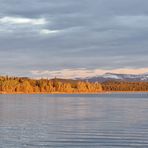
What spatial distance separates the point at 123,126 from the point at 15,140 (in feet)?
45.3

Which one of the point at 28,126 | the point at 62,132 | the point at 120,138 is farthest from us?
the point at 28,126

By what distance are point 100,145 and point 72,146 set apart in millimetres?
1868

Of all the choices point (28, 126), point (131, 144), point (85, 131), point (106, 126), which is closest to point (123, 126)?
point (106, 126)

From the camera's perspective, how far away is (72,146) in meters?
31.8

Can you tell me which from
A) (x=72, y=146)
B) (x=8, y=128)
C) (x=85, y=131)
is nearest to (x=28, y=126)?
(x=8, y=128)

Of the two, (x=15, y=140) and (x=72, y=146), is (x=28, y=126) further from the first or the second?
(x=72, y=146)

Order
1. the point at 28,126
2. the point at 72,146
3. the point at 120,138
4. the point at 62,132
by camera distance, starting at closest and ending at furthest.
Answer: the point at 72,146 < the point at 120,138 < the point at 62,132 < the point at 28,126

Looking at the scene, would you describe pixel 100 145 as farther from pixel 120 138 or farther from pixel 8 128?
pixel 8 128

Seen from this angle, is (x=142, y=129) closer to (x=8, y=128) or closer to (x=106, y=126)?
(x=106, y=126)

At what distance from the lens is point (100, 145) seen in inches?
1266

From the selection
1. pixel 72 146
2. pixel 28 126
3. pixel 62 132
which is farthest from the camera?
pixel 28 126

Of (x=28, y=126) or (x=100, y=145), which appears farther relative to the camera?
(x=28, y=126)

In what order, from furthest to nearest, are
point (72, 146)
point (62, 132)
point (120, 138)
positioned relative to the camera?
point (62, 132) → point (120, 138) → point (72, 146)

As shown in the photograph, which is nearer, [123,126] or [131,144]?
[131,144]
